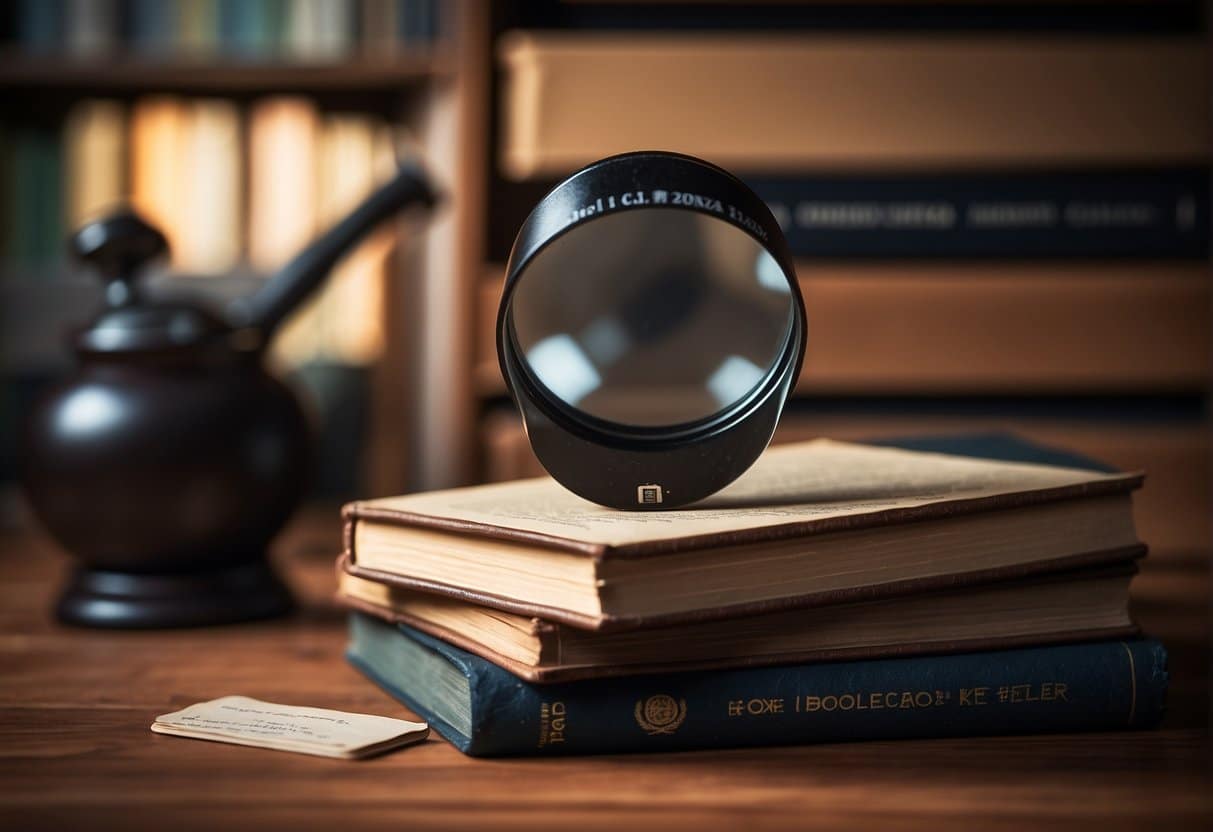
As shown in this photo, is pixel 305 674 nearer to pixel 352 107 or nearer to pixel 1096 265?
pixel 1096 265

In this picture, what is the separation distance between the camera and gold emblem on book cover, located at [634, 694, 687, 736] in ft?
1.90

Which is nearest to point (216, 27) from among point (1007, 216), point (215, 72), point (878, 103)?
point (215, 72)

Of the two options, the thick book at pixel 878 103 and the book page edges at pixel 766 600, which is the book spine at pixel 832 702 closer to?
the book page edges at pixel 766 600

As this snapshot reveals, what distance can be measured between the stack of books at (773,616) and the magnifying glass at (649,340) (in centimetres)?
3

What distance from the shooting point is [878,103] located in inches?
45.9

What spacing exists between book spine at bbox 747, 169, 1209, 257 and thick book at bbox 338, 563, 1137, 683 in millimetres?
563

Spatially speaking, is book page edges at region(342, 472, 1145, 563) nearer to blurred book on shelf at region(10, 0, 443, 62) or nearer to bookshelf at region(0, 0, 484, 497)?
bookshelf at region(0, 0, 484, 497)

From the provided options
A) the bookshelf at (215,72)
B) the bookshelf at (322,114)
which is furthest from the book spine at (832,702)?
the bookshelf at (215,72)

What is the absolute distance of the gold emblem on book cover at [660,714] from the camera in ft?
1.90

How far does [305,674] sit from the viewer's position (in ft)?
2.40

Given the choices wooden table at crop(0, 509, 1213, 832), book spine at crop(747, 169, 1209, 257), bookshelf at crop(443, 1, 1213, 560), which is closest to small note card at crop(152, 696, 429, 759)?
wooden table at crop(0, 509, 1213, 832)

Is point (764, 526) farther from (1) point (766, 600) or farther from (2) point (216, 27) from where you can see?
(2) point (216, 27)

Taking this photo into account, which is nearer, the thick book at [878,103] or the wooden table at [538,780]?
the wooden table at [538,780]

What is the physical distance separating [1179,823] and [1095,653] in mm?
131
